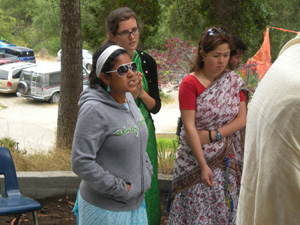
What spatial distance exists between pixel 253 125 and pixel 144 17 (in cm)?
770

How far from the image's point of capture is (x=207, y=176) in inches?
121

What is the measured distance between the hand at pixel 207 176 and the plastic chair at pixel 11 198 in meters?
1.29

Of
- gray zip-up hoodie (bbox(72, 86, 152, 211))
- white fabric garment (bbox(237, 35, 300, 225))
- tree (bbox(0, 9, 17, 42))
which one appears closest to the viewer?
white fabric garment (bbox(237, 35, 300, 225))

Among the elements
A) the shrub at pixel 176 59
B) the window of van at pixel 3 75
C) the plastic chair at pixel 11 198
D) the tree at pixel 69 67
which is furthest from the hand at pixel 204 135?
the window of van at pixel 3 75

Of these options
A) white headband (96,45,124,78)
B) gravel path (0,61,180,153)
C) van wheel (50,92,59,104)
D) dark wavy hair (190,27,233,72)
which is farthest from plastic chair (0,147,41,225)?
van wheel (50,92,59,104)

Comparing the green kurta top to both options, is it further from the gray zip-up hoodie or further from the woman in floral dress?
the gray zip-up hoodie

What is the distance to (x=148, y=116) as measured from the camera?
11.0 feet

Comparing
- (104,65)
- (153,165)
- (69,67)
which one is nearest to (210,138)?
(153,165)

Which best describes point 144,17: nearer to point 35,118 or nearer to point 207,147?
point 207,147

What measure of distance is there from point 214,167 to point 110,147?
1107mm

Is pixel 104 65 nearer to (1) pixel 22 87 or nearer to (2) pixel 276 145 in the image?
(2) pixel 276 145

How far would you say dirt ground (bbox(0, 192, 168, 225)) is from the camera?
407cm

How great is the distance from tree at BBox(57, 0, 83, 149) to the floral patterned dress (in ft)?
9.92

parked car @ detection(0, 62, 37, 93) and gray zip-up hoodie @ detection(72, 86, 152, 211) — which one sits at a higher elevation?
gray zip-up hoodie @ detection(72, 86, 152, 211)
